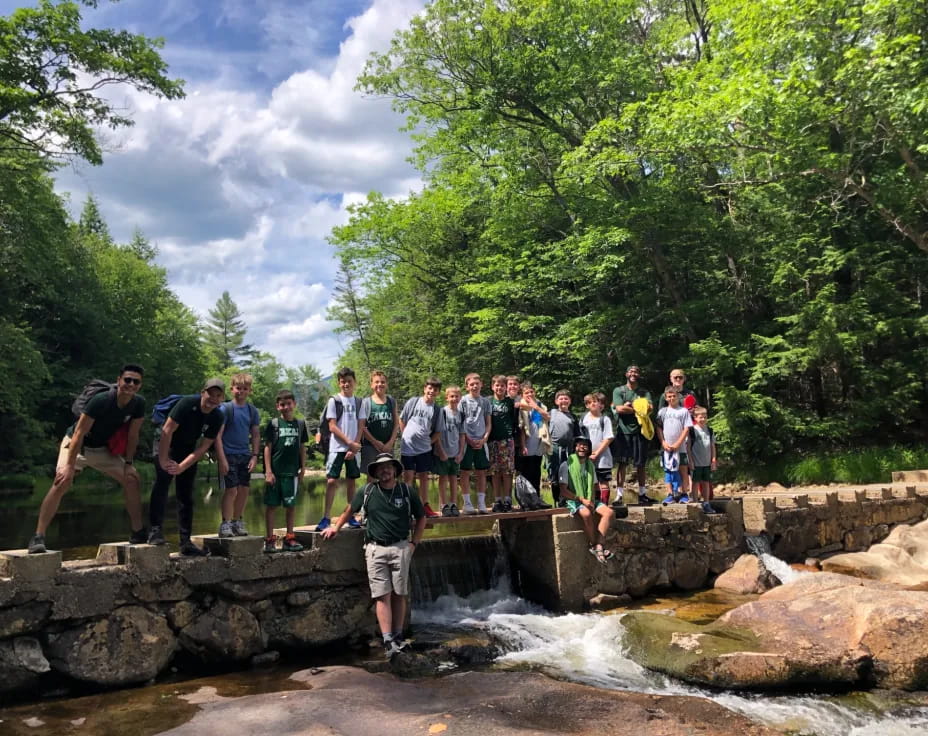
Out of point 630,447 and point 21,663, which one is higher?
point 630,447

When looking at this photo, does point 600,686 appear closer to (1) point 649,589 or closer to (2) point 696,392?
(1) point 649,589

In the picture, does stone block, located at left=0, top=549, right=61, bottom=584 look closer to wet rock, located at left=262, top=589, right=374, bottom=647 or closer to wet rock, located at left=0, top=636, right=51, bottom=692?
wet rock, located at left=0, top=636, right=51, bottom=692

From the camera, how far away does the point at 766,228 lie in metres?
21.9

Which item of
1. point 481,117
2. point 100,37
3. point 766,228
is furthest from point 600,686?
point 100,37

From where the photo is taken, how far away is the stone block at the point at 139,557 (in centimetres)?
649

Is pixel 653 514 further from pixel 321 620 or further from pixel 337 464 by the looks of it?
pixel 321 620

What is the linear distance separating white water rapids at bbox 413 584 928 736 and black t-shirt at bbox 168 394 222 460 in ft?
12.2

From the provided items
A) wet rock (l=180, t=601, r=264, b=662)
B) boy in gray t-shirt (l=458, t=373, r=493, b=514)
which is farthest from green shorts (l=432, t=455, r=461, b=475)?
wet rock (l=180, t=601, r=264, b=662)

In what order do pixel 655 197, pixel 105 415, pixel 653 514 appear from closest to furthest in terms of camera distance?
pixel 105 415, pixel 653 514, pixel 655 197

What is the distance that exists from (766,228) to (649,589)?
15.2 metres

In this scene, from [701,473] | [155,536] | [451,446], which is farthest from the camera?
[701,473]

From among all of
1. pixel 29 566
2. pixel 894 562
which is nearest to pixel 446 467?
pixel 29 566

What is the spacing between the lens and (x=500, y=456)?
9.82 meters

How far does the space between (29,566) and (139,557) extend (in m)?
0.88
